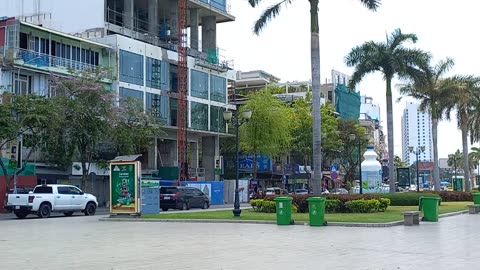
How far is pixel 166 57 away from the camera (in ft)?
187

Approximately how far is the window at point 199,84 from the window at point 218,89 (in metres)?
1.16

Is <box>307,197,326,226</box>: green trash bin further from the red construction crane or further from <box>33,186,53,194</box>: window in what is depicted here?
the red construction crane

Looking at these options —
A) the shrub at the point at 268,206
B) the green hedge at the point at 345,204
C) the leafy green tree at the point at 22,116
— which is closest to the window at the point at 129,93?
the leafy green tree at the point at 22,116

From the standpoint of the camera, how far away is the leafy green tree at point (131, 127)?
4281cm

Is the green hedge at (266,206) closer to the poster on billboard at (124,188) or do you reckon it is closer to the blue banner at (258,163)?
the poster on billboard at (124,188)

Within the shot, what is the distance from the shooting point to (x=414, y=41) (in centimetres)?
4122

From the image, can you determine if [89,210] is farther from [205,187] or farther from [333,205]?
[205,187]

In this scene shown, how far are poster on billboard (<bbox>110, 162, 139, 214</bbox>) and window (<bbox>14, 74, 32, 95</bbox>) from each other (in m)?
16.9

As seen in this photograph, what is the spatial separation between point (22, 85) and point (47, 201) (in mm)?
13920

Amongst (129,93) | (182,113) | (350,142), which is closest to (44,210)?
(129,93)

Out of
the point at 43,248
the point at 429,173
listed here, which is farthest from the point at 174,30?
the point at 429,173

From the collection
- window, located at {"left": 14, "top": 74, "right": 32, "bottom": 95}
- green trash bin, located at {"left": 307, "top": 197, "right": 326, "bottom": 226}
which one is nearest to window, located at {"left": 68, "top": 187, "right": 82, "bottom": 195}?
window, located at {"left": 14, "top": 74, "right": 32, "bottom": 95}

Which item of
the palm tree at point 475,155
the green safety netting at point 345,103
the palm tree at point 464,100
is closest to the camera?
the palm tree at point 464,100

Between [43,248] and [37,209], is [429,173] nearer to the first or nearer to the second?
[37,209]
